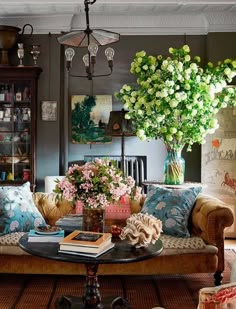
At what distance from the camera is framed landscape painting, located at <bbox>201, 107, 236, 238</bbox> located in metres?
5.28

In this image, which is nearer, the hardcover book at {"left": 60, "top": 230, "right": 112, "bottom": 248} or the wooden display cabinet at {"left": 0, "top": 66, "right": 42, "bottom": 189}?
the hardcover book at {"left": 60, "top": 230, "right": 112, "bottom": 248}

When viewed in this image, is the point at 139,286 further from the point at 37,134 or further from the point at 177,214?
the point at 37,134

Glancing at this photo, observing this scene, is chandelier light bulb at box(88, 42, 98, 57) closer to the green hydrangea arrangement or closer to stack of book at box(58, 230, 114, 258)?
the green hydrangea arrangement

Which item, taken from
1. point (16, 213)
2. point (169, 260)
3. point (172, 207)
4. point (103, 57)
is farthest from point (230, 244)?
point (103, 57)

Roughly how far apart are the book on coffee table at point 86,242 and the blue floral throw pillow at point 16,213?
3.76ft

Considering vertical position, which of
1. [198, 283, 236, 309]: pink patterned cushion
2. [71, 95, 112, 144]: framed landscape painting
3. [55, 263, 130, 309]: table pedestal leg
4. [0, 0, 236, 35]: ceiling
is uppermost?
[0, 0, 236, 35]: ceiling

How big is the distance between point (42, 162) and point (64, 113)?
72 centimetres

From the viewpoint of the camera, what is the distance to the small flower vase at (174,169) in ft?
14.8

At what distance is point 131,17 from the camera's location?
5598 millimetres

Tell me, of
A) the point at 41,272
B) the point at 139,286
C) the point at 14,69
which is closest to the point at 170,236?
the point at 139,286

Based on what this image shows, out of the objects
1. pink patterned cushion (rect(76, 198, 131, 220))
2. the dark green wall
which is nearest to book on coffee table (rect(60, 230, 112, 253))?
pink patterned cushion (rect(76, 198, 131, 220))


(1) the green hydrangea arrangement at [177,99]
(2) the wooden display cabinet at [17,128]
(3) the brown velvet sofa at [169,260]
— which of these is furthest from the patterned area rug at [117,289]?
(2) the wooden display cabinet at [17,128]

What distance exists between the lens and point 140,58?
466 cm

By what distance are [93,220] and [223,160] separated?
3.07m
